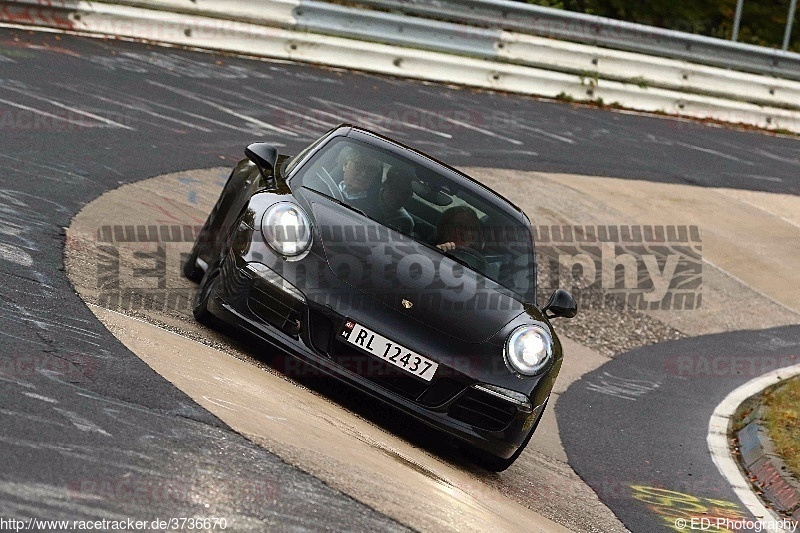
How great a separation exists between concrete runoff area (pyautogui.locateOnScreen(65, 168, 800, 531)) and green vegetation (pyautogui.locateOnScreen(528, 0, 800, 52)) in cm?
1387

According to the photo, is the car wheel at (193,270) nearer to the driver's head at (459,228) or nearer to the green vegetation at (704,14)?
the driver's head at (459,228)

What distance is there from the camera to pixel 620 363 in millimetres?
10414

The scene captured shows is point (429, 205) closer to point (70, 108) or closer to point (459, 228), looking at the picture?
point (459, 228)

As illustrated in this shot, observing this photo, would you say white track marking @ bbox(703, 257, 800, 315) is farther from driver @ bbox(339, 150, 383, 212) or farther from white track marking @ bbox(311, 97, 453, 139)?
driver @ bbox(339, 150, 383, 212)

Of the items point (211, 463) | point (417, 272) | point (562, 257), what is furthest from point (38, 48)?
point (211, 463)

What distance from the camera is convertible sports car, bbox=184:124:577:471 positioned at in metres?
6.21

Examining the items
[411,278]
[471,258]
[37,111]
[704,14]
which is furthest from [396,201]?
[704,14]

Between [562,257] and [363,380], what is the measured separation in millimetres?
6621

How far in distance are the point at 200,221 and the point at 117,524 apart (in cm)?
668

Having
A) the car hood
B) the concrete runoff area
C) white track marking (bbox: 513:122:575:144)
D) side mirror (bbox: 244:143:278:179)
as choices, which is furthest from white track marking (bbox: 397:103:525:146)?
the car hood

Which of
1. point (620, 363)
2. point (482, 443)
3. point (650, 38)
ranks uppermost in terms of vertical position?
point (650, 38)

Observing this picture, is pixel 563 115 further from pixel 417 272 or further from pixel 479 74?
pixel 417 272

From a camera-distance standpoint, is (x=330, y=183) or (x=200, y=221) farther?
(x=200, y=221)

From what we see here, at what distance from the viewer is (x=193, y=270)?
831 centimetres
